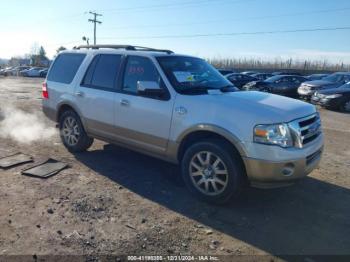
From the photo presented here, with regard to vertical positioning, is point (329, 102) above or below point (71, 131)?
above

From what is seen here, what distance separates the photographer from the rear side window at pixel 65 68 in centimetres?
653

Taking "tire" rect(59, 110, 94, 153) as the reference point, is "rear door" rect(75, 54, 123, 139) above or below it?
above

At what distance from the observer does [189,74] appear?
528cm

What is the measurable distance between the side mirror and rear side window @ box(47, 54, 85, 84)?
2.08 metres

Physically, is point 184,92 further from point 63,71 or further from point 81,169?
point 63,71

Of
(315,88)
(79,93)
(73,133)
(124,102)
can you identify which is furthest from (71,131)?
(315,88)

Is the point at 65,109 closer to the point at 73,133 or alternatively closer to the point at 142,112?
the point at 73,133

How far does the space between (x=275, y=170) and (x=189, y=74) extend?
197cm

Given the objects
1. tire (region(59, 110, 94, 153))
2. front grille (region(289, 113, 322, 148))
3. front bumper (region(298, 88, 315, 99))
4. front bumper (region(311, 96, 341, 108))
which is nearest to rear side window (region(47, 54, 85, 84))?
tire (region(59, 110, 94, 153))

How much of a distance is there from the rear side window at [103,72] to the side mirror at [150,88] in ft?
3.00

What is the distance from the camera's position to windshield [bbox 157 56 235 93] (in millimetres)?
5036

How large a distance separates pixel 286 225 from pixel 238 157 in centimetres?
96

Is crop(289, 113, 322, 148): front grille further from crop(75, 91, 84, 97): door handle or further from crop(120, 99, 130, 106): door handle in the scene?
crop(75, 91, 84, 97): door handle

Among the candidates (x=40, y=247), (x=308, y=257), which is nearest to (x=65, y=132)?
(x=40, y=247)
